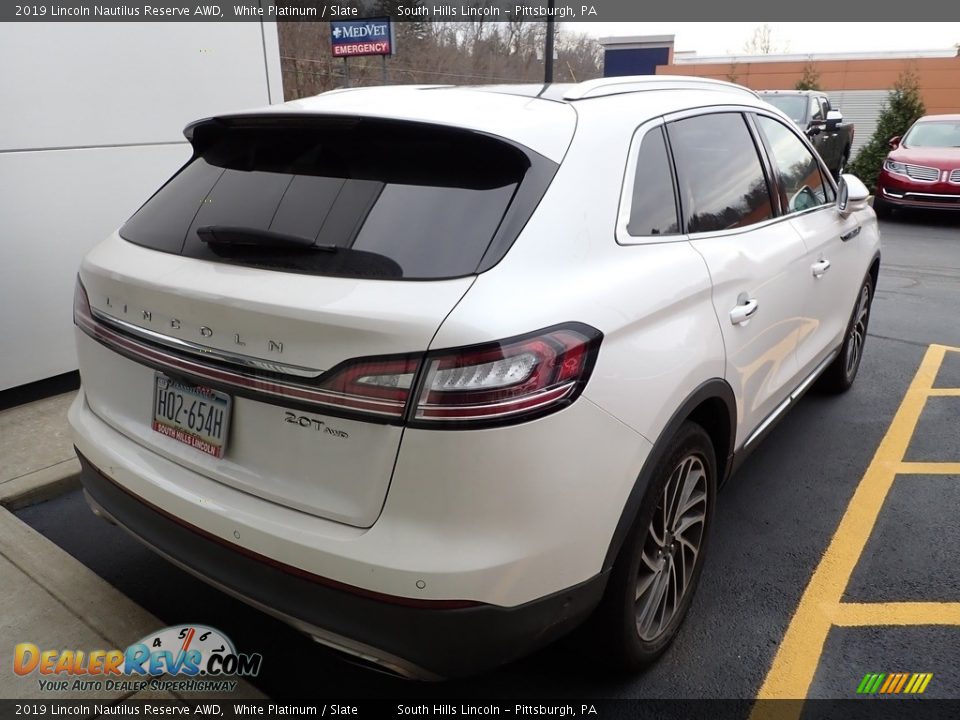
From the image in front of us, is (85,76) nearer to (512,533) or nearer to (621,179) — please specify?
(621,179)

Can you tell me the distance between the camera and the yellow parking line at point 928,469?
390cm

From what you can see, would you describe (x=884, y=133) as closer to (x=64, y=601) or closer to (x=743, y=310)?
(x=743, y=310)

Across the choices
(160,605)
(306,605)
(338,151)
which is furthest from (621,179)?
(160,605)

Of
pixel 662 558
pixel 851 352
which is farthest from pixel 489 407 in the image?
pixel 851 352

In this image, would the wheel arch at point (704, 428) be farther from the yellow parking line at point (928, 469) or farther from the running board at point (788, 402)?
the yellow parking line at point (928, 469)

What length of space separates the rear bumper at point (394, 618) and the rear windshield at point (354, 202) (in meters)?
0.77

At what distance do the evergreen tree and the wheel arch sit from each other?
51.7 ft

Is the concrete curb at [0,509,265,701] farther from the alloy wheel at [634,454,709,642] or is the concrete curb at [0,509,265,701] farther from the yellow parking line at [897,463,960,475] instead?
the yellow parking line at [897,463,960,475]

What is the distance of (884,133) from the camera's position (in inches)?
677

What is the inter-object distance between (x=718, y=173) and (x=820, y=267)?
98cm

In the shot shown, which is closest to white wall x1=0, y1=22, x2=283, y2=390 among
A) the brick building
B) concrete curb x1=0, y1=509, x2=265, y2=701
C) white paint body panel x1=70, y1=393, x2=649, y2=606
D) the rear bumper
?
concrete curb x1=0, y1=509, x2=265, y2=701

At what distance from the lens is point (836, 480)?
3.83 m

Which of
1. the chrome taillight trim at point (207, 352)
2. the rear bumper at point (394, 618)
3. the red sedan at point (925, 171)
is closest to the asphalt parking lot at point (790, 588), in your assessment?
the rear bumper at point (394, 618)

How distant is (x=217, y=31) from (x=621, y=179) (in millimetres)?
3969
